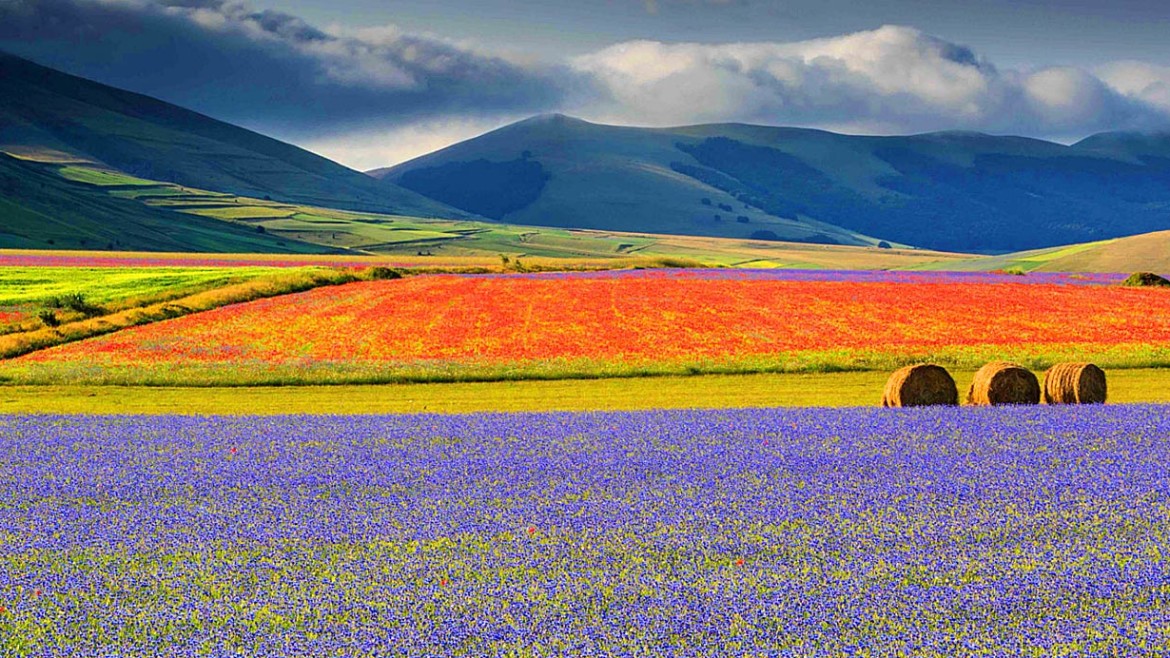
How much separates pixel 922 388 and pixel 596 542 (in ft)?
47.1

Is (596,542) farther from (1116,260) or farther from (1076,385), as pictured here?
(1116,260)

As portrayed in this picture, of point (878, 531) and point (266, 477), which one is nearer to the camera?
point (878, 531)

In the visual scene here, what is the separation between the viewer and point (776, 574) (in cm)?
1255

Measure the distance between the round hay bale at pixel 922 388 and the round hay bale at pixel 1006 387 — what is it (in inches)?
24.9

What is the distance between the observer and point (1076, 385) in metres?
26.2

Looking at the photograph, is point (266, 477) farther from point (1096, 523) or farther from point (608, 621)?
point (1096, 523)

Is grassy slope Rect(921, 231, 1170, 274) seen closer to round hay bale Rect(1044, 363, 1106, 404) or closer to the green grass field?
the green grass field

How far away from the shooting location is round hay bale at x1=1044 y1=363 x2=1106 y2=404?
26.2m

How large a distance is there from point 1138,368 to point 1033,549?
27.1 meters

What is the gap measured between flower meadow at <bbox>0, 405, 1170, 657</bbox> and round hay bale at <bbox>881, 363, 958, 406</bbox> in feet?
11.4

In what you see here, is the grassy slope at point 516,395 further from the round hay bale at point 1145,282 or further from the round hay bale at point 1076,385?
the round hay bale at point 1145,282

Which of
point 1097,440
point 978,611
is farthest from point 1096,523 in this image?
point 1097,440

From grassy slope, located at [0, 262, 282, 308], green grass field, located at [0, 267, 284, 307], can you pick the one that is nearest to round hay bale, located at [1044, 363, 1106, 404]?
grassy slope, located at [0, 262, 282, 308]

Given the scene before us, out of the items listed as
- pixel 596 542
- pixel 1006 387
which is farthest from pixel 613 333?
pixel 596 542
